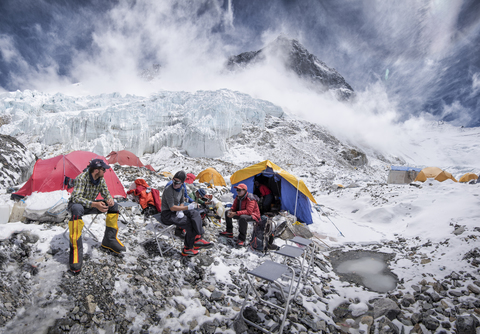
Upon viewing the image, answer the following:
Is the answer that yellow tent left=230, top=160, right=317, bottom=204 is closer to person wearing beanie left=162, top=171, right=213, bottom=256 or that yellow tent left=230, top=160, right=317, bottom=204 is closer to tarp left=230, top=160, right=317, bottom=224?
tarp left=230, top=160, right=317, bottom=224

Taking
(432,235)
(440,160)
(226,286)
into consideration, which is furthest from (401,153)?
(226,286)

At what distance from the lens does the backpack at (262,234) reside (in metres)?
4.68

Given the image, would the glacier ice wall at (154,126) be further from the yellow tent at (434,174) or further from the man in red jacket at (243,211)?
the man in red jacket at (243,211)

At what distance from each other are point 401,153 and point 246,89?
203 ft

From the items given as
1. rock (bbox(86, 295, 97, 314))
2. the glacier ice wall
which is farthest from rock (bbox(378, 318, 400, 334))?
the glacier ice wall

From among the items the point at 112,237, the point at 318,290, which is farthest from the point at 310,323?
the point at 112,237

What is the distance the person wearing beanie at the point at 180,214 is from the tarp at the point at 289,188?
13.1 ft

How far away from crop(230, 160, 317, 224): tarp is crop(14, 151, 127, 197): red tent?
172 inches

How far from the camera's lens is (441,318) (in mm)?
2705

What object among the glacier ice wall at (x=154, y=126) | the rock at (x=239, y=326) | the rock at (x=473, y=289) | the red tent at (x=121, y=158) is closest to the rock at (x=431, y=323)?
the rock at (x=473, y=289)

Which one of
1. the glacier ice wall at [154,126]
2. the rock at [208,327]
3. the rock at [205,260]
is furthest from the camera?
the glacier ice wall at [154,126]

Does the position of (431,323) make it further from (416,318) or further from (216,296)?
(216,296)

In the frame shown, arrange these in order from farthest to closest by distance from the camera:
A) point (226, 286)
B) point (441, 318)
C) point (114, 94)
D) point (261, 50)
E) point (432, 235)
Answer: point (261, 50), point (114, 94), point (432, 235), point (226, 286), point (441, 318)

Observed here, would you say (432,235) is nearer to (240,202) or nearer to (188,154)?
(240,202)
